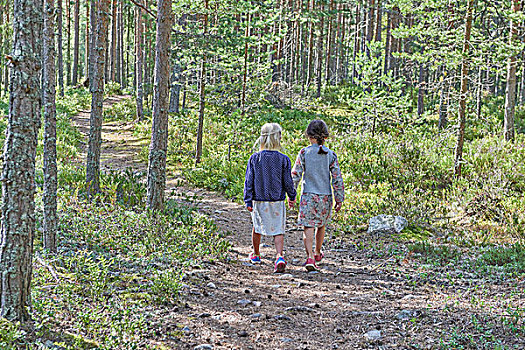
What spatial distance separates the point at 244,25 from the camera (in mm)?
13398

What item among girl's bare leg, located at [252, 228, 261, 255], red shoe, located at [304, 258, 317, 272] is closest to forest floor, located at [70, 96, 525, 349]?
red shoe, located at [304, 258, 317, 272]

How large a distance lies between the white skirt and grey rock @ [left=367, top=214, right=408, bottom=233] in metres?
2.81

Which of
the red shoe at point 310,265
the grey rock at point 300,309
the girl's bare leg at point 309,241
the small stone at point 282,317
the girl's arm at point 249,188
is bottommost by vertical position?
the red shoe at point 310,265

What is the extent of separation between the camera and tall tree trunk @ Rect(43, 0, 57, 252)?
5914 mm

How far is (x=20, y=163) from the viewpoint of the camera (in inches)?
142

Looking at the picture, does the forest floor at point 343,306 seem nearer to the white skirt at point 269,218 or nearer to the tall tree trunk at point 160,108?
the white skirt at point 269,218

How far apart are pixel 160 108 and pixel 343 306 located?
4725 millimetres

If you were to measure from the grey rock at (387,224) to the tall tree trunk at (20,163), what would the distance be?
6.50 m

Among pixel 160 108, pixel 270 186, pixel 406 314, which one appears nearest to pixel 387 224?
pixel 270 186

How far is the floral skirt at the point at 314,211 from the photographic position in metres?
6.57

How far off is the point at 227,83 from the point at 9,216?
35.8ft

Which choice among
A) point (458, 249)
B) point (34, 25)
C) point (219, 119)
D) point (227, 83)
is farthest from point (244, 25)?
point (34, 25)

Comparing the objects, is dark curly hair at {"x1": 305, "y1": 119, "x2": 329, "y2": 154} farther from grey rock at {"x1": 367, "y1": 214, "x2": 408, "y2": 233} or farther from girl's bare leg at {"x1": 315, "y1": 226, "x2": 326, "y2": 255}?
grey rock at {"x1": 367, "y1": 214, "x2": 408, "y2": 233}

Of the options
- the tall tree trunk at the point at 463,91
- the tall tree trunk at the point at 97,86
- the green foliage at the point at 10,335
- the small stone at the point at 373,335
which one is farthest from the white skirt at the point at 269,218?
the tall tree trunk at the point at 463,91
